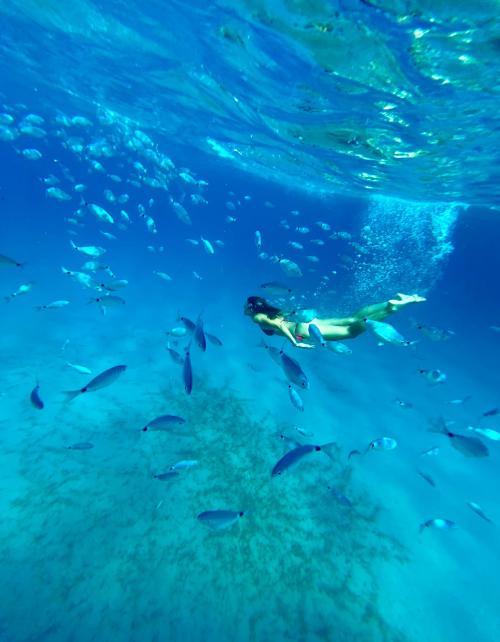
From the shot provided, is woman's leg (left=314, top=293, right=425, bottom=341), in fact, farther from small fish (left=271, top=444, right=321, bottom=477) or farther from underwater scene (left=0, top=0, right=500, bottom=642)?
small fish (left=271, top=444, right=321, bottom=477)

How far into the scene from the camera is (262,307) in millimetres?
6750

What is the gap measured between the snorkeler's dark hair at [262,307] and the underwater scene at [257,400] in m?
0.04

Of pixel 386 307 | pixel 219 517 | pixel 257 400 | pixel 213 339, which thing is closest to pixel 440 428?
pixel 386 307

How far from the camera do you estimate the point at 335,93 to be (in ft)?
48.0

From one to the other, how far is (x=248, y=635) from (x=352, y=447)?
748 cm

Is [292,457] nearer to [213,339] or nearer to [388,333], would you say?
[388,333]

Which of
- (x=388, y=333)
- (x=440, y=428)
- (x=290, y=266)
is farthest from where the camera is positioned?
(x=290, y=266)

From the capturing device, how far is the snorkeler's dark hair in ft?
21.9

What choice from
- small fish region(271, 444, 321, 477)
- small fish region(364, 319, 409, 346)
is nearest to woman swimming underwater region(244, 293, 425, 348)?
small fish region(364, 319, 409, 346)

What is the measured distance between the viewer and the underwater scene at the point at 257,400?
597 cm

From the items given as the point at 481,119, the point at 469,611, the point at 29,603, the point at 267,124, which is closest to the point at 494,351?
the point at 481,119

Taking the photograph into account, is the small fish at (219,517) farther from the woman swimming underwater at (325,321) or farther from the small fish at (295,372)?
the woman swimming underwater at (325,321)

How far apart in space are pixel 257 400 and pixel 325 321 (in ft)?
25.9

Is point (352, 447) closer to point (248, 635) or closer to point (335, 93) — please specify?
point (248, 635)
